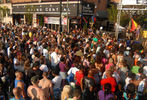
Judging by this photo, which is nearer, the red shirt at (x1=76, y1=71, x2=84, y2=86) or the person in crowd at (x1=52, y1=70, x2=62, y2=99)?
the person in crowd at (x1=52, y1=70, x2=62, y2=99)

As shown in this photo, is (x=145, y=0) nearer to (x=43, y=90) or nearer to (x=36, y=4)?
(x=43, y=90)

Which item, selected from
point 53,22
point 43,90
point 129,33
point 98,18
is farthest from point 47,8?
point 43,90

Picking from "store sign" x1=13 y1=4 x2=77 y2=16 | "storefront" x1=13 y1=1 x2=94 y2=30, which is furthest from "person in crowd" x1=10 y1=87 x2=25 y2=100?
"store sign" x1=13 y1=4 x2=77 y2=16

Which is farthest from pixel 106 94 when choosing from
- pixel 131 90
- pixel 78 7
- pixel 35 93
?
pixel 78 7

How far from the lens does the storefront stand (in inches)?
790

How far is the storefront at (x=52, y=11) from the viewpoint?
65.9 ft

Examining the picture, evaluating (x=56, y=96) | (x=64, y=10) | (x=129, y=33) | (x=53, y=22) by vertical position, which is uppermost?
(x=64, y=10)

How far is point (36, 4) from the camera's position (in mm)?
25453

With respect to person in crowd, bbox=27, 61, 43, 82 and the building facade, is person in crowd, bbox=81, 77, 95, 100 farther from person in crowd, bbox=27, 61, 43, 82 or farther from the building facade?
the building facade

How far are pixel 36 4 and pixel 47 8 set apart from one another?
3.10 m

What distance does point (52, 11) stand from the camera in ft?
76.2

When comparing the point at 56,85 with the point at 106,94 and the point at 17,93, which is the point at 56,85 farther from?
the point at 106,94

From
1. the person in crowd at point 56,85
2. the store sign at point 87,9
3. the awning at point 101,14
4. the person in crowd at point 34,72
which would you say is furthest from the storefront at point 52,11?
the person in crowd at point 56,85

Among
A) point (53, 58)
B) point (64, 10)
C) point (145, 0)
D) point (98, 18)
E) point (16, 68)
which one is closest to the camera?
point (16, 68)
